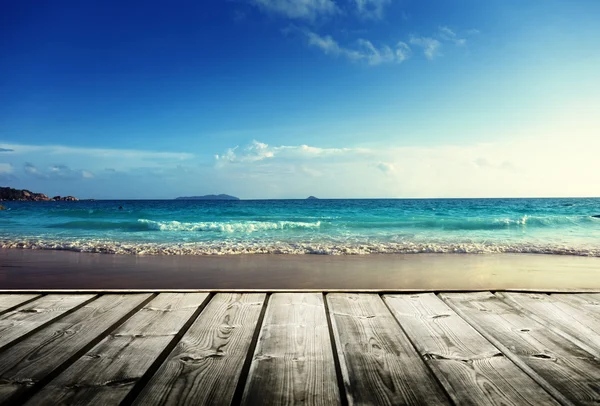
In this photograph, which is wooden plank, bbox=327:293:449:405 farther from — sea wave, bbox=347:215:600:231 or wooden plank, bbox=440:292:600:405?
sea wave, bbox=347:215:600:231

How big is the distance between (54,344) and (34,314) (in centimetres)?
60

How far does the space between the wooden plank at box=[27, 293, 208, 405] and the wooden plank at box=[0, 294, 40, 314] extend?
2.75 ft

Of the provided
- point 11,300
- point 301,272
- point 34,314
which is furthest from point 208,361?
point 301,272

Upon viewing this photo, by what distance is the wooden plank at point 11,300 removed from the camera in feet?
7.51

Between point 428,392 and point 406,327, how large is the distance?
0.65 metres

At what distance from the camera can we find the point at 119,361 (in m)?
1.53

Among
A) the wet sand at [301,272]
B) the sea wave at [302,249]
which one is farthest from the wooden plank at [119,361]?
the sea wave at [302,249]

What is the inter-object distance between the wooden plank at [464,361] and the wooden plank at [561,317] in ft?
1.49

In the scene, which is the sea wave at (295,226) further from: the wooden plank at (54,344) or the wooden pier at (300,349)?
the wooden pier at (300,349)

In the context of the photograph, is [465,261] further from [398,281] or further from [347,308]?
[347,308]

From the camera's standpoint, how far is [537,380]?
1384 millimetres

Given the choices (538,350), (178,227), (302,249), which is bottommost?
(178,227)

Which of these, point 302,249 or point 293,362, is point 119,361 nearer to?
point 293,362

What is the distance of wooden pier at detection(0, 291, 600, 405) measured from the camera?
1290mm
